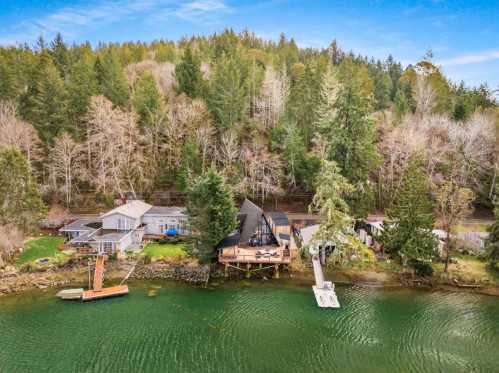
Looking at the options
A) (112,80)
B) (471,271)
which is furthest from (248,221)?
(112,80)

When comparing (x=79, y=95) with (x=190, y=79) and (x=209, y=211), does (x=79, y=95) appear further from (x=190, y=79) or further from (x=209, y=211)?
(x=209, y=211)

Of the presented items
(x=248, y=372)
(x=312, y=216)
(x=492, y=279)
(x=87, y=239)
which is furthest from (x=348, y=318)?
(x=87, y=239)

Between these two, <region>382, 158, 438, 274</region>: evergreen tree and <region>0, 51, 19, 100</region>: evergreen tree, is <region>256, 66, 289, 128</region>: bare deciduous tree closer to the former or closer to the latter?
<region>382, 158, 438, 274</region>: evergreen tree

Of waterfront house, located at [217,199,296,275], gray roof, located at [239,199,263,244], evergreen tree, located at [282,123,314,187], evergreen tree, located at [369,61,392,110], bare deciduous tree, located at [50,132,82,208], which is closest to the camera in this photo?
waterfront house, located at [217,199,296,275]

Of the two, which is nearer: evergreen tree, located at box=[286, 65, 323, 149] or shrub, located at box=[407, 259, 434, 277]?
shrub, located at box=[407, 259, 434, 277]

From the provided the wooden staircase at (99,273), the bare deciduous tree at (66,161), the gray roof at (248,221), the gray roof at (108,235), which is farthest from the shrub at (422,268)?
the bare deciduous tree at (66,161)

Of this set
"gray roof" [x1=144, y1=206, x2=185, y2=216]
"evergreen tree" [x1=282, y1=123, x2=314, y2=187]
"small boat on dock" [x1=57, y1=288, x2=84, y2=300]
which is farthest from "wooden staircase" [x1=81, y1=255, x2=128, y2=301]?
"evergreen tree" [x1=282, y1=123, x2=314, y2=187]
